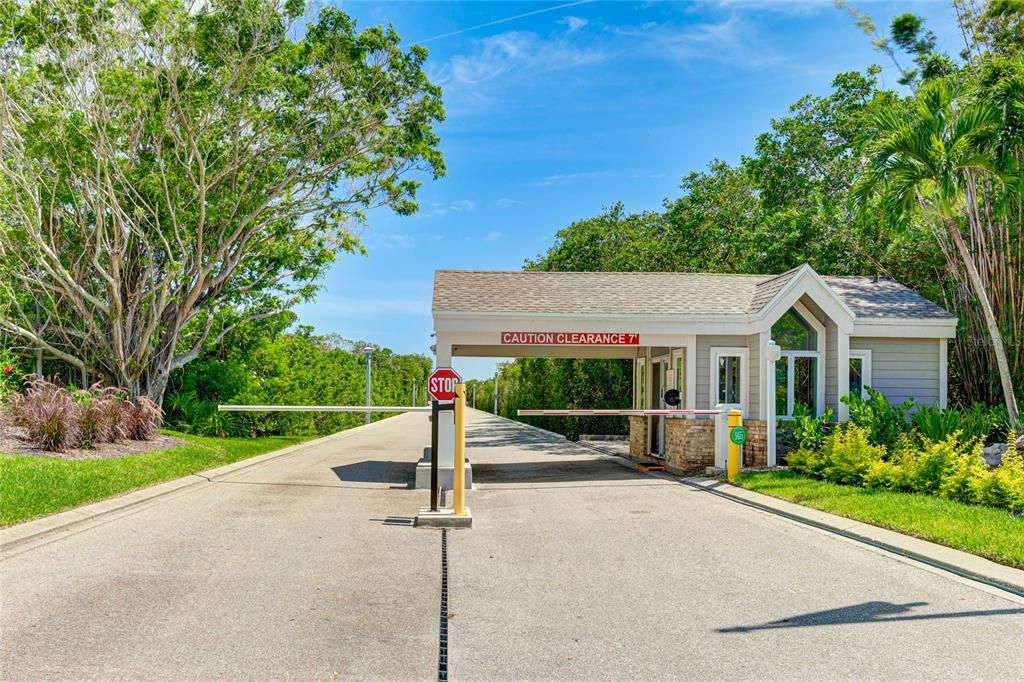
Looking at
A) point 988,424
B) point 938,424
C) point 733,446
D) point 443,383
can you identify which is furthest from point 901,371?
point 443,383

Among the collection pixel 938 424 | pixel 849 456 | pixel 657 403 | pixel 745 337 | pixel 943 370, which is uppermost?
pixel 745 337

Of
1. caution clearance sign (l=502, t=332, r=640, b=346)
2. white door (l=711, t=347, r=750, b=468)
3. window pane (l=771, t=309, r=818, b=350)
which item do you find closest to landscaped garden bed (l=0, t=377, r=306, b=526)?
caution clearance sign (l=502, t=332, r=640, b=346)

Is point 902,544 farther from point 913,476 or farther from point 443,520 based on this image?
point 443,520

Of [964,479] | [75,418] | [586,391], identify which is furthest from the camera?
[586,391]

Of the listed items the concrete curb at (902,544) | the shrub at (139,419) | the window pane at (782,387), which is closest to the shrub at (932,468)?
the concrete curb at (902,544)

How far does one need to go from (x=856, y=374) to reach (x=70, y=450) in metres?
16.3

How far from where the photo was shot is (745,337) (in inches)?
679

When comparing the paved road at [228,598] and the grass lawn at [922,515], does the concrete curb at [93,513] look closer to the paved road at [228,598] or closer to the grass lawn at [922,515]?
the paved road at [228,598]

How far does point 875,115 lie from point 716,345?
5.74 metres

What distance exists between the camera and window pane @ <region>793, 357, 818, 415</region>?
17031mm

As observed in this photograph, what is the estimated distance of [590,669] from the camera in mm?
4930

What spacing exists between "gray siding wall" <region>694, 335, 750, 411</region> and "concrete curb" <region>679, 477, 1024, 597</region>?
14.0 feet

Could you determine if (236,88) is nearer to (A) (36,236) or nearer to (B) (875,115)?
(A) (36,236)

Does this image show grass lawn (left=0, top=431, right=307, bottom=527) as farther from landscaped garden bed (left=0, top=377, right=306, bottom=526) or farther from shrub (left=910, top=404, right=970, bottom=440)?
shrub (left=910, top=404, right=970, bottom=440)
